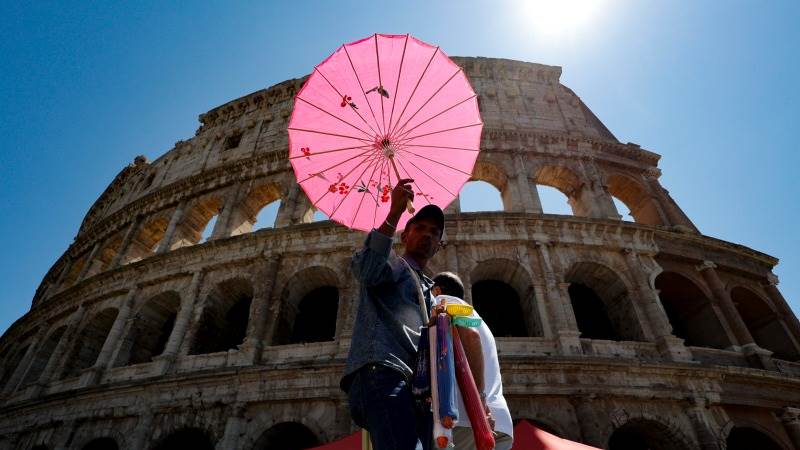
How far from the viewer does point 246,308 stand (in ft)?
43.0

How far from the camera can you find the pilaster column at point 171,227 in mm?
14762

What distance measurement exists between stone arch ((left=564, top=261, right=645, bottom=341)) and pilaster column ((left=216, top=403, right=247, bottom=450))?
9274mm

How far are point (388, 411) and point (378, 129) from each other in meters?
3.04

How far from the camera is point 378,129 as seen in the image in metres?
4.35

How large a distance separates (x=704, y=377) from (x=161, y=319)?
607 inches

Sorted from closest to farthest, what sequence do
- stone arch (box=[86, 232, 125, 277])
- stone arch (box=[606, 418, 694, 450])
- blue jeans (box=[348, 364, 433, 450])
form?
blue jeans (box=[348, 364, 433, 450]) → stone arch (box=[606, 418, 694, 450]) → stone arch (box=[86, 232, 125, 277])

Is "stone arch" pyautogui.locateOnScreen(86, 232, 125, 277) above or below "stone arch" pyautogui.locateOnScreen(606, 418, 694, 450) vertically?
above

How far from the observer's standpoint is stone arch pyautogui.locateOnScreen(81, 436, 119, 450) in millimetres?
10461

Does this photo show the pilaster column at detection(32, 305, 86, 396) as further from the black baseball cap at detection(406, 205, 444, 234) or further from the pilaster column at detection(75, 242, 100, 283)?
A: the black baseball cap at detection(406, 205, 444, 234)

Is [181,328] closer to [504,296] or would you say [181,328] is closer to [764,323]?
[504,296]

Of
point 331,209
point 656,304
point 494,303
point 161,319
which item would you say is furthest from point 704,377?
point 161,319

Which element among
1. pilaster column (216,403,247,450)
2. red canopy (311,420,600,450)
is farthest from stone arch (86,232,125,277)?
red canopy (311,420,600,450)

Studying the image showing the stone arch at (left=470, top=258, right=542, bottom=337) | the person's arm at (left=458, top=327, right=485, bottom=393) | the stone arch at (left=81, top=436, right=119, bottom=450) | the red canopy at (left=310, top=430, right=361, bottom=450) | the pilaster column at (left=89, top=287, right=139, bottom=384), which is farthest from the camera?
the pilaster column at (left=89, top=287, right=139, bottom=384)

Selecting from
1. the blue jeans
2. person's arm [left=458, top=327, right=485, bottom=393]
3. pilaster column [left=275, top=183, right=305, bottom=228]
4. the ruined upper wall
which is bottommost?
the blue jeans
